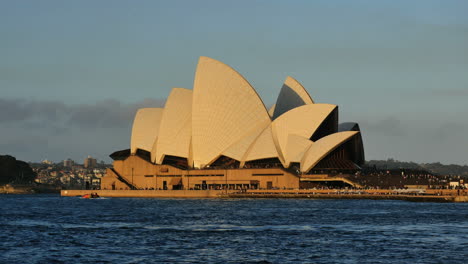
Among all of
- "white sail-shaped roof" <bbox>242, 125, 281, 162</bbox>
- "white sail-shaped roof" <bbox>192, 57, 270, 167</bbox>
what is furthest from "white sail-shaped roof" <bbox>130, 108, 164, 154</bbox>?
"white sail-shaped roof" <bbox>242, 125, 281, 162</bbox>

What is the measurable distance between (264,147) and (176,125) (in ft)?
59.1

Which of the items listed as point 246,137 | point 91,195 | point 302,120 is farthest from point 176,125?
point 302,120

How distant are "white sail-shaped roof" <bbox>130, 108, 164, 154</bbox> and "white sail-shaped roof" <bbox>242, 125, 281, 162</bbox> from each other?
987 inches

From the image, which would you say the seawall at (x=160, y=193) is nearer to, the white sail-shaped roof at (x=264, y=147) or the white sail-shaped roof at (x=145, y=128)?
the white sail-shaped roof at (x=264, y=147)

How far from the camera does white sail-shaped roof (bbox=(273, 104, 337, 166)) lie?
10931 centimetres

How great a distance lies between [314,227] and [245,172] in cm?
6328

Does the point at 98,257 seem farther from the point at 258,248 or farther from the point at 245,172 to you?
the point at 245,172

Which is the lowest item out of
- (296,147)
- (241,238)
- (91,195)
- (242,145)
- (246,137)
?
(241,238)

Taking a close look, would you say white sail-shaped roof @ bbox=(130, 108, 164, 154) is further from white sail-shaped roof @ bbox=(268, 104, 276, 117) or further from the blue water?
the blue water

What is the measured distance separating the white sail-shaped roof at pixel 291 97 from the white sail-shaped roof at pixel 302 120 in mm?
6450

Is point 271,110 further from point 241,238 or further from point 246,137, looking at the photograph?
point 241,238

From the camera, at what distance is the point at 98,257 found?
1437 inches

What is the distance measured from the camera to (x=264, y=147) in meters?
113

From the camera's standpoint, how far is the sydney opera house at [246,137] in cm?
10969
